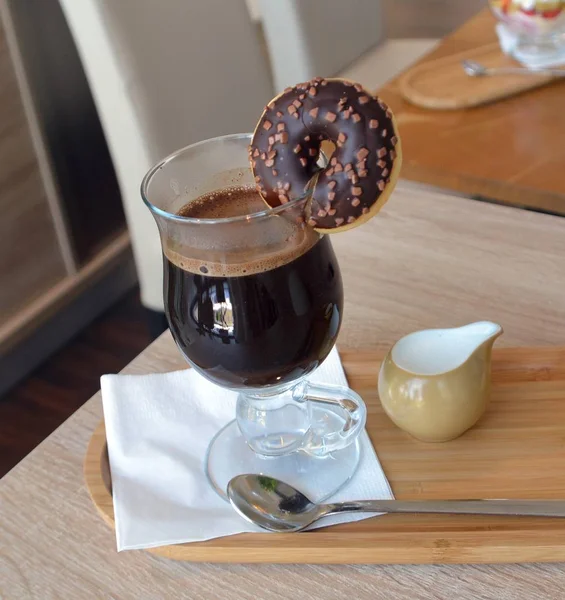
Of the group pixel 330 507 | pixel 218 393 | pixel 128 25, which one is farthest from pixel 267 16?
pixel 330 507

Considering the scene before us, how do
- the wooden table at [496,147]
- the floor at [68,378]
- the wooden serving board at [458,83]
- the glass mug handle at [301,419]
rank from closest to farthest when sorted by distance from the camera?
the glass mug handle at [301,419]
the wooden table at [496,147]
the wooden serving board at [458,83]
the floor at [68,378]

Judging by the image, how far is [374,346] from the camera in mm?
659

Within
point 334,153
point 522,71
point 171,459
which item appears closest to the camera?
point 334,153

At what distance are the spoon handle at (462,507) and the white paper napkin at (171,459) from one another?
1cm

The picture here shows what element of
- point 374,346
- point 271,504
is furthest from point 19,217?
point 271,504

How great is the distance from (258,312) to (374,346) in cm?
19

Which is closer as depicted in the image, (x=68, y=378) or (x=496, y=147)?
(x=496, y=147)

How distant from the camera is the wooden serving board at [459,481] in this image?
47 centimetres

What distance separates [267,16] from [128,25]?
19.4 inches

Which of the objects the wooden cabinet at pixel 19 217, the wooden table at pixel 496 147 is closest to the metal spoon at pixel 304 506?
the wooden table at pixel 496 147

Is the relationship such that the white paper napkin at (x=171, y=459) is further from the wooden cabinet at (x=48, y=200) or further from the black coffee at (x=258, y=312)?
the wooden cabinet at (x=48, y=200)

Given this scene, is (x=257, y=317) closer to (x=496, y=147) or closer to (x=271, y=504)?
(x=271, y=504)

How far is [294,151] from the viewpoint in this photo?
47cm

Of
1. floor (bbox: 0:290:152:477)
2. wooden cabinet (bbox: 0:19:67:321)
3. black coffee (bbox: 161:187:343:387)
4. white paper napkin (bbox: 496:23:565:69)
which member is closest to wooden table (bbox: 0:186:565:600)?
black coffee (bbox: 161:187:343:387)
